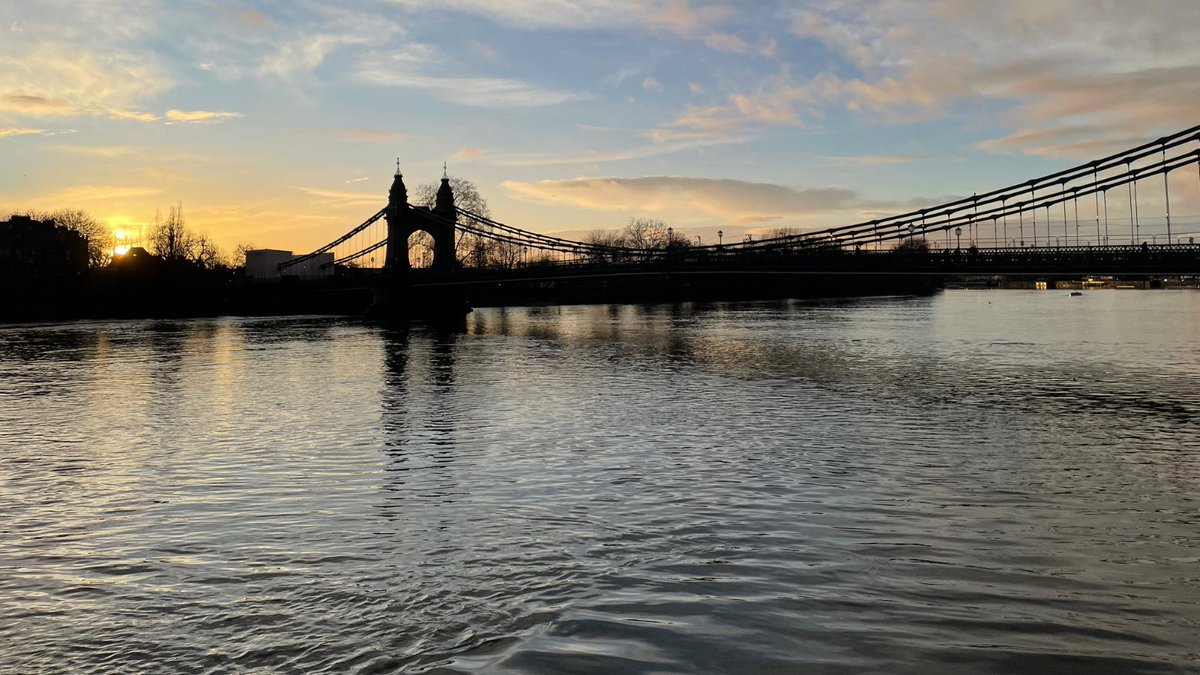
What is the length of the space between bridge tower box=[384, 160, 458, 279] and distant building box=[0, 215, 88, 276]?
31688 millimetres

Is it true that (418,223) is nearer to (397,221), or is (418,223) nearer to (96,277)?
(397,221)

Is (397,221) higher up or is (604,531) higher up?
(397,221)

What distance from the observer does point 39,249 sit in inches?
4090

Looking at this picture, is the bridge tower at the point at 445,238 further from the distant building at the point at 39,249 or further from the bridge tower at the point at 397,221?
the distant building at the point at 39,249

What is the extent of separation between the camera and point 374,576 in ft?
27.1

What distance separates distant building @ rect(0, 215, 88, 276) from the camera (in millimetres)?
89625

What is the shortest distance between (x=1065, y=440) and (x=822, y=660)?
39.0ft

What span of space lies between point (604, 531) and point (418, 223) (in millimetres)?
89052

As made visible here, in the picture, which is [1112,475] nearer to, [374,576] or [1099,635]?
[1099,635]

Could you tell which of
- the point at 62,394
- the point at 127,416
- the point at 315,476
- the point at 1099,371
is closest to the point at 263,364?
the point at 62,394

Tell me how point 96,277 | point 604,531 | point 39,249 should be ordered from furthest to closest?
point 39,249, point 96,277, point 604,531

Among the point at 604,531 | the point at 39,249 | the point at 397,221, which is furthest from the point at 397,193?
the point at 604,531

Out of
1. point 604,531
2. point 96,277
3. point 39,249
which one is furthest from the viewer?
point 39,249

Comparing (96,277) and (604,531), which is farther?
(96,277)
